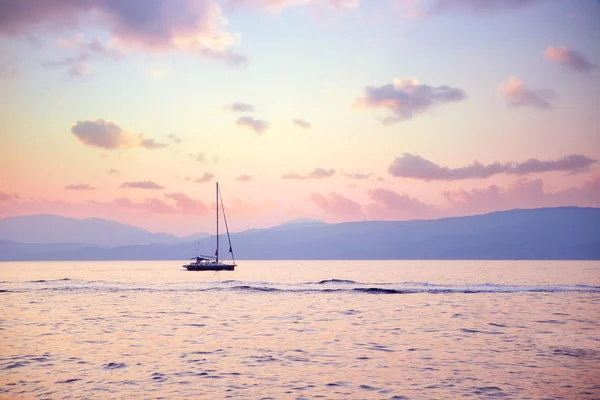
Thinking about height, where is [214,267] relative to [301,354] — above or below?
above

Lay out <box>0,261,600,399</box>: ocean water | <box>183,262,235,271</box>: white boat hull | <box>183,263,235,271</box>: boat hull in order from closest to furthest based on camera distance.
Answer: <box>0,261,600,399</box>: ocean water
<box>183,263,235,271</box>: boat hull
<box>183,262,235,271</box>: white boat hull

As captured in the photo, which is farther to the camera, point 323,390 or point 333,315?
point 333,315

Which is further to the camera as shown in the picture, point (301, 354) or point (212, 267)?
point (212, 267)

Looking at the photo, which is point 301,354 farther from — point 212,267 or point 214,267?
point 212,267

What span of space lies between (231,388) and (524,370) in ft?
40.1

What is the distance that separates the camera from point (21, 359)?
75.9 ft

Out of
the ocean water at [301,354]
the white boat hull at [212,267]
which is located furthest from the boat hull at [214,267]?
the ocean water at [301,354]

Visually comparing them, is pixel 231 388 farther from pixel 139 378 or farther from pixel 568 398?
pixel 568 398

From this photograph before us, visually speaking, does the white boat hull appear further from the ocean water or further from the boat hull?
the ocean water

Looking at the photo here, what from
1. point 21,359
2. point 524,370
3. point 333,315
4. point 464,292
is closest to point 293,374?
point 524,370

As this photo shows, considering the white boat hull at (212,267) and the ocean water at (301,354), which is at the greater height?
the white boat hull at (212,267)

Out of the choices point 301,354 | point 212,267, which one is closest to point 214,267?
point 212,267

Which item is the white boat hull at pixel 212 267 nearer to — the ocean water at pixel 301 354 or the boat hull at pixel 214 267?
the boat hull at pixel 214 267

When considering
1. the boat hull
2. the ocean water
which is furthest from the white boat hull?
the ocean water
